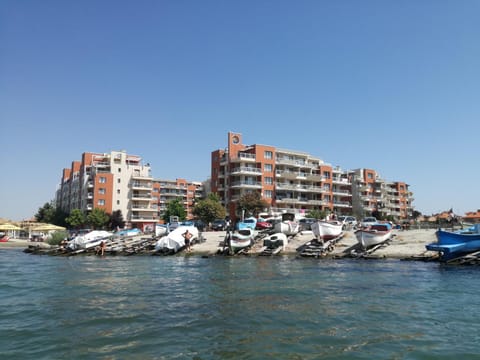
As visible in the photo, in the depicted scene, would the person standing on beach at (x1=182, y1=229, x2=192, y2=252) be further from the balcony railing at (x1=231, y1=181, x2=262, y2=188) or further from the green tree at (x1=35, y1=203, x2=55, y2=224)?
the green tree at (x1=35, y1=203, x2=55, y2=224)

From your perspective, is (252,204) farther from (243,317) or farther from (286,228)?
(243,317)

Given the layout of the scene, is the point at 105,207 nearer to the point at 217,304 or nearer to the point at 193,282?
the point at 193,282

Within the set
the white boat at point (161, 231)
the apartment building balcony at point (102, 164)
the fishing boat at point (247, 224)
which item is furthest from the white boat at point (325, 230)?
Answer: the apartment building balcony at point (102, 164)

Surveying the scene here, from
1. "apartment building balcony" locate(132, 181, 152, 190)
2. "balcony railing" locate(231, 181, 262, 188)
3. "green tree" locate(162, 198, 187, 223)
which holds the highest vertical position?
"apartment building balcony" locate(132, 181, 152, 190)

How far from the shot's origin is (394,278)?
882 inches

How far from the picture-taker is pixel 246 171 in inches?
3268

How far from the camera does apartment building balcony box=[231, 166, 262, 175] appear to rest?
82.5m

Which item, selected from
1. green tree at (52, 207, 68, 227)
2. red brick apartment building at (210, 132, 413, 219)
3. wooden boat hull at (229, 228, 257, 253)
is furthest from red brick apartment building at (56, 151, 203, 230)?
wooden boat hull at (229, 228, 257, 253)

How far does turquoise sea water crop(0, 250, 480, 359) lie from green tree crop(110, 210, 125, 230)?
6820cm

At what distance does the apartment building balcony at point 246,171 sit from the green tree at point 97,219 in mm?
31332

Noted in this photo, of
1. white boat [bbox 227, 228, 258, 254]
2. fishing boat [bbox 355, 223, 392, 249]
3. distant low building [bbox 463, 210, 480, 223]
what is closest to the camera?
fishing boat [bbox 355, 223, 392, 249]

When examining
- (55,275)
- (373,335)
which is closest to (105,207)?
(55,275)

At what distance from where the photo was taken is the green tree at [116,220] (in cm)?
8931

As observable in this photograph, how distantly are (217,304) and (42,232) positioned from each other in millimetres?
79905
